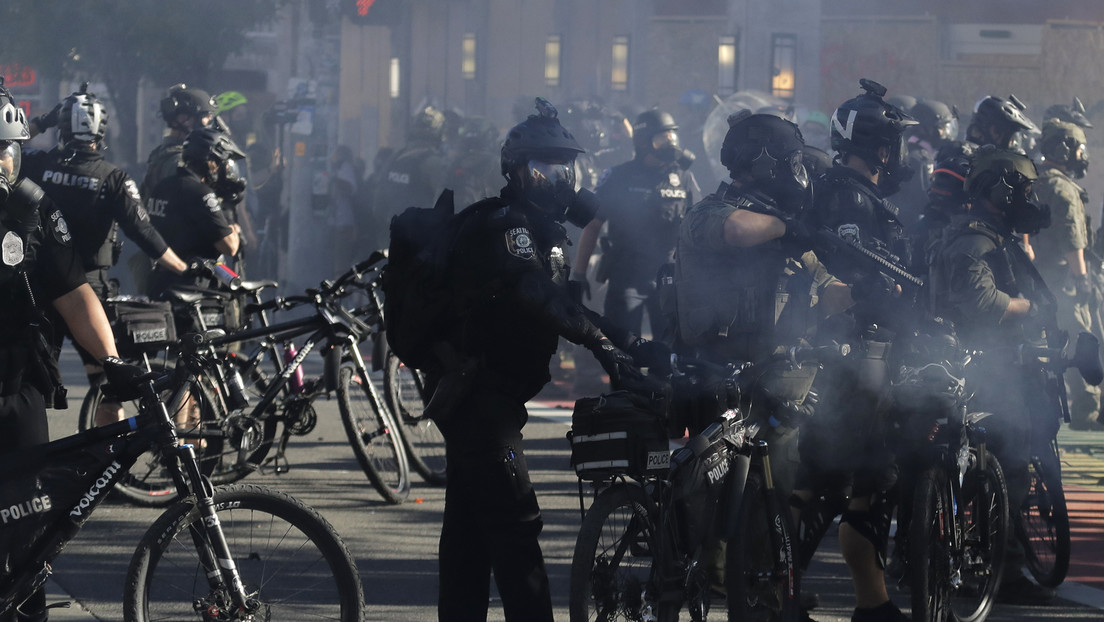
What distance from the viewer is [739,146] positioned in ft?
16.4

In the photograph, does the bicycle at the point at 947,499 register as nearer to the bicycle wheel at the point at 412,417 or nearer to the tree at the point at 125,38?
the bicycle wheel at the point at 412,417

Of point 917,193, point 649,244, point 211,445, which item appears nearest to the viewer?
point 211,445

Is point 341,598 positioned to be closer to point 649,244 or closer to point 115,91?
point 649,244

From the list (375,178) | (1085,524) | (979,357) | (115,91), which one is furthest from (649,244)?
(115,91)

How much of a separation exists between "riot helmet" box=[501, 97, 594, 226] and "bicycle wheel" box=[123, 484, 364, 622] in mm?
1156

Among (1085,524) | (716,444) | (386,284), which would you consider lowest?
(1085,524)

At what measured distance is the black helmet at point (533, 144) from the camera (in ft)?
13.9

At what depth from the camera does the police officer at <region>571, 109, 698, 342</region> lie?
9.98m

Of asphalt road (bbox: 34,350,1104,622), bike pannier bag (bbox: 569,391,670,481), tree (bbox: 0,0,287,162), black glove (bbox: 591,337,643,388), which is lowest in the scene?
asphalt road (bbox: 34,350,1104,622)

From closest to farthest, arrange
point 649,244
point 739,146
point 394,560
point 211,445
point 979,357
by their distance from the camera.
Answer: point 739,146 → point 979,357 → point 394,560 → point 211,445 → point 649,244

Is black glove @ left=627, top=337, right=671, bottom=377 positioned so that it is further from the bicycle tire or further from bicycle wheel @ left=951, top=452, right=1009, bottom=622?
the bicycle tire

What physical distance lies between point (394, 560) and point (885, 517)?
223 cm

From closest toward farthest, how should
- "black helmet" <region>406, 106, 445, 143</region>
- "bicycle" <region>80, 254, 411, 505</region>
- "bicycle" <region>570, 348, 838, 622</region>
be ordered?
"bicycle" <region>570, 348, 838, 622</region>
"bicycle" <region>80, 254, 411, 505</region>
"black helmet" <region>406, 106, 445, 143</region>

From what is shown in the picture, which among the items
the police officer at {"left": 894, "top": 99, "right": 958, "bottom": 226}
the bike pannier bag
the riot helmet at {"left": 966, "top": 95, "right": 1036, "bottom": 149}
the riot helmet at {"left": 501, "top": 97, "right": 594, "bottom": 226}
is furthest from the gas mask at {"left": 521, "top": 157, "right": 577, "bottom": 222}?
the police officer at {"left": 894, "top": 99, "right": 958, "bottom": 226}
